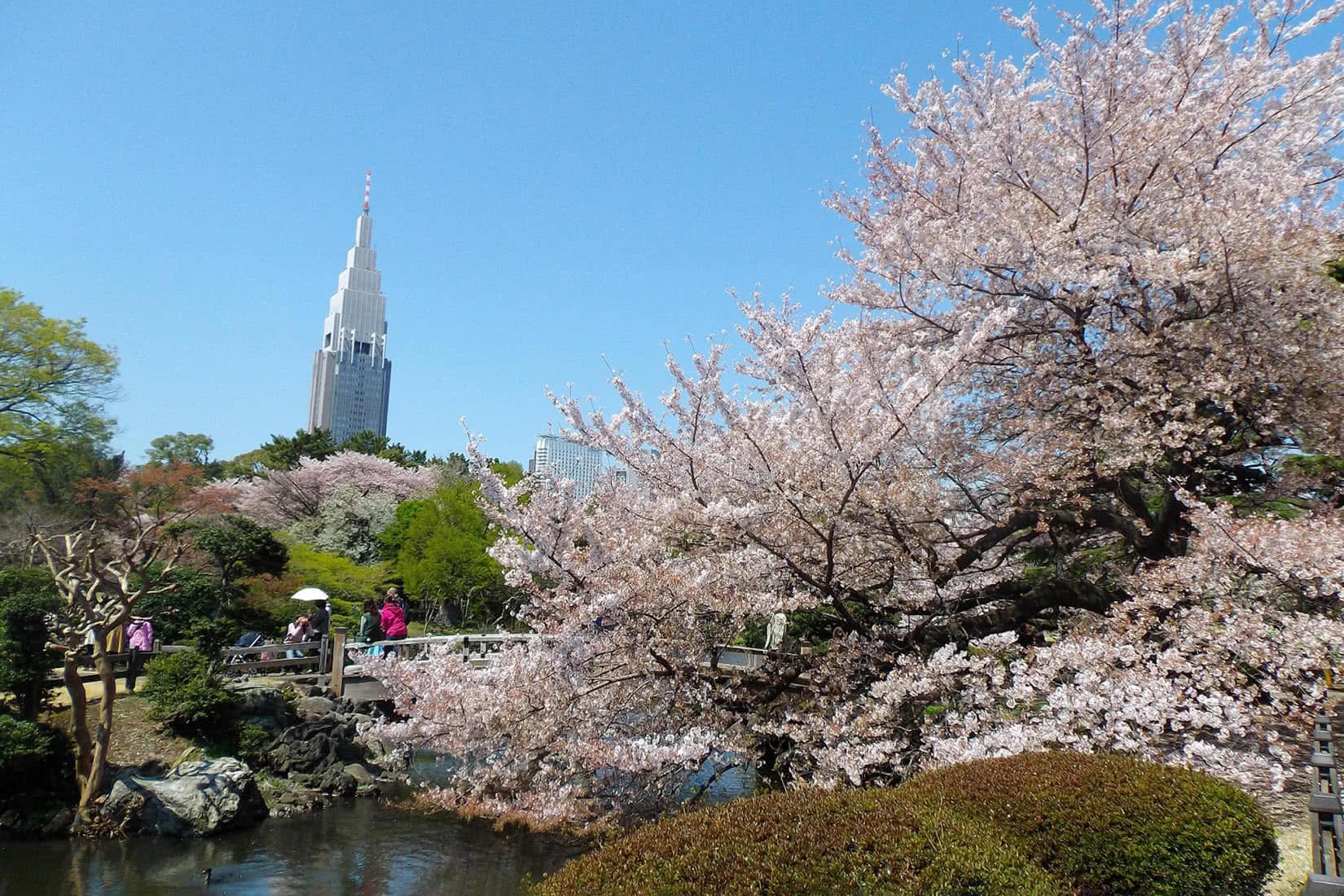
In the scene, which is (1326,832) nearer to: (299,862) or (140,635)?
(299,862)

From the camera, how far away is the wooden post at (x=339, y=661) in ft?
51.2

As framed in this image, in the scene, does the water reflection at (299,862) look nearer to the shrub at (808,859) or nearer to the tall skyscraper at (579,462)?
the tall skyscraper at (579,462)

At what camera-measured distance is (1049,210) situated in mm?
7371

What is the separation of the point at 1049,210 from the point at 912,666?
4053 mm

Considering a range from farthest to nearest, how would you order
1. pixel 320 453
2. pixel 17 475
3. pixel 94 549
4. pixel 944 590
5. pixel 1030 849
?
1. pixel 320 453
2. pixel 17 475
3. pixel 94 549
4. pixel 944 590
5. pixel 1030 849

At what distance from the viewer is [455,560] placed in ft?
83.5

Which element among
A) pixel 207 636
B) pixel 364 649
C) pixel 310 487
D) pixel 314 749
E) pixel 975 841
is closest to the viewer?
pixel 975 841

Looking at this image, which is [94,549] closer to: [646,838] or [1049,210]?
[646,838]

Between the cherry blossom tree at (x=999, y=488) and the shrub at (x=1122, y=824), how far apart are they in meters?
1.01

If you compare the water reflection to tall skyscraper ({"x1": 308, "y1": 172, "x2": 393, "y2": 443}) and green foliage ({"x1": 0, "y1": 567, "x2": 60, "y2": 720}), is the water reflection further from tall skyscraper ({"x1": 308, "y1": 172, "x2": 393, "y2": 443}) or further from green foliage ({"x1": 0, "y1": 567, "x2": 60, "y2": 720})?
tall skyscraper ({"x1": 308, "y1": 172, "x2": 393, "y2": 443})

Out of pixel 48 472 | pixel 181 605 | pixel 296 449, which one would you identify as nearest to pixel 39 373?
pixel 48 472

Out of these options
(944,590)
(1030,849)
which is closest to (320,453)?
(944,590)

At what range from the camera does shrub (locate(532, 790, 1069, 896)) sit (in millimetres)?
3270

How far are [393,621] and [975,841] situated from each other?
14.8m
